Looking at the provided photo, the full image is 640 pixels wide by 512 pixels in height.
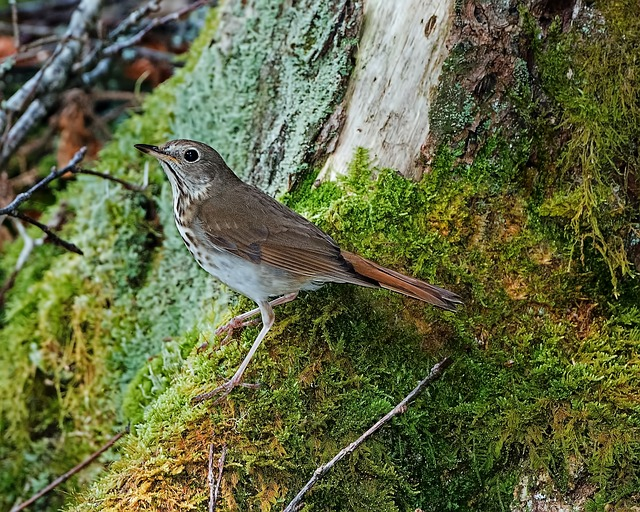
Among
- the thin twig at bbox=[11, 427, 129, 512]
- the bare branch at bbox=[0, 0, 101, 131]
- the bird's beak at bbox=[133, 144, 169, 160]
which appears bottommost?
the thin twig at bbox=[11, 427, 129, 512]

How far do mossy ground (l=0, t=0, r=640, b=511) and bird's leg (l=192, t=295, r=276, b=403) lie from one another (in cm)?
5

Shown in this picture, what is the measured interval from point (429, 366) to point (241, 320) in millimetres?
862

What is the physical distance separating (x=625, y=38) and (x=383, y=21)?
1.09m

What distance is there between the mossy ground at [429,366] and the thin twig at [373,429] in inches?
1.9

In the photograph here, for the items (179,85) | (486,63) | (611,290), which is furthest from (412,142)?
(179,85)

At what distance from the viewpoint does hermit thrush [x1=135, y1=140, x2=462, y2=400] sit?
297 centimetres

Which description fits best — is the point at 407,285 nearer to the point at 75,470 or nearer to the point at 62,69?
the point at 75,470

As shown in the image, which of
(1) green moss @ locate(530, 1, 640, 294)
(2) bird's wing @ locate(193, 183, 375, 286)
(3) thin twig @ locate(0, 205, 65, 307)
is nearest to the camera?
(2) bird's wing @ locate(193, 183, 375, 286)

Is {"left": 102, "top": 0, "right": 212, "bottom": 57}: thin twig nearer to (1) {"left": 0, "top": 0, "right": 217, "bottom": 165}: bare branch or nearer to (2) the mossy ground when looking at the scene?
(1) {"left": 0, "top": 0, "right": 217, "bottom": 165}: bare branch

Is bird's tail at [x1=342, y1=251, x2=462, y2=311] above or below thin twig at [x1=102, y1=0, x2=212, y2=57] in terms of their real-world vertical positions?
below

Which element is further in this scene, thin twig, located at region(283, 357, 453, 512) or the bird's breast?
the bird's breast

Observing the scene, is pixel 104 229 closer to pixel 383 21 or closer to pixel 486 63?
pixel 383 21

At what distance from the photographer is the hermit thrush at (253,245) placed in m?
2.97

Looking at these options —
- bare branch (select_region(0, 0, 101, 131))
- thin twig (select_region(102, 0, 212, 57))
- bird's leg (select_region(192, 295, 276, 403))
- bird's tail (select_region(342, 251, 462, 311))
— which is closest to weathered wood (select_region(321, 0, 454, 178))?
bird's tail (select_region(342, 251, 462, 311))
